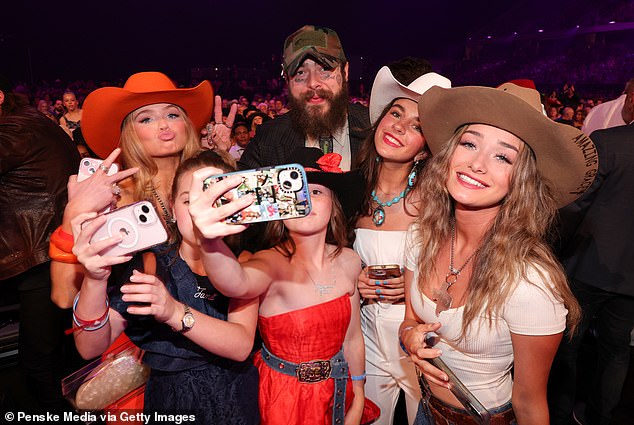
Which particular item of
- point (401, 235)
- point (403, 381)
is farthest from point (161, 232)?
point (403, 381)

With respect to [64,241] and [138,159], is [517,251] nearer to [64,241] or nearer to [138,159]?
[64,241]

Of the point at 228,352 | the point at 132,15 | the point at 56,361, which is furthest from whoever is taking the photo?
the point at 132,15

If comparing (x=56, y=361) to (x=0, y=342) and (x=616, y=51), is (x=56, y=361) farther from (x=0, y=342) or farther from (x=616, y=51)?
(x=616, y=51)

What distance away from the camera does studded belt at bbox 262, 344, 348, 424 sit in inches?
75.6

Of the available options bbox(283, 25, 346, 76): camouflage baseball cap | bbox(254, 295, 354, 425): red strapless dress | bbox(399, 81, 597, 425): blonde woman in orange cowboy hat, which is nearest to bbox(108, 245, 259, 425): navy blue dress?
bbox(254, 295, 354, 425): red strapless dress

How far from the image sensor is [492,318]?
5.44 ft

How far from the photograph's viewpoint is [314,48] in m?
3.02

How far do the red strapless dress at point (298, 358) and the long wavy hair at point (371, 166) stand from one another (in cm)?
81

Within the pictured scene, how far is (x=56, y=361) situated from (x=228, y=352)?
2279 mm

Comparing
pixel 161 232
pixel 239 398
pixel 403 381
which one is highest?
pixel 161 232

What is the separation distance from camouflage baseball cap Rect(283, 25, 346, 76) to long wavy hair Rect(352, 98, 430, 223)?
26.6 inches

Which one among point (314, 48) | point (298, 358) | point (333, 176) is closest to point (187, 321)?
point (298, 358)

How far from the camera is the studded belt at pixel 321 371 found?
1.92 m

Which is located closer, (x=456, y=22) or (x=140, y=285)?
(x=140, y=285)
